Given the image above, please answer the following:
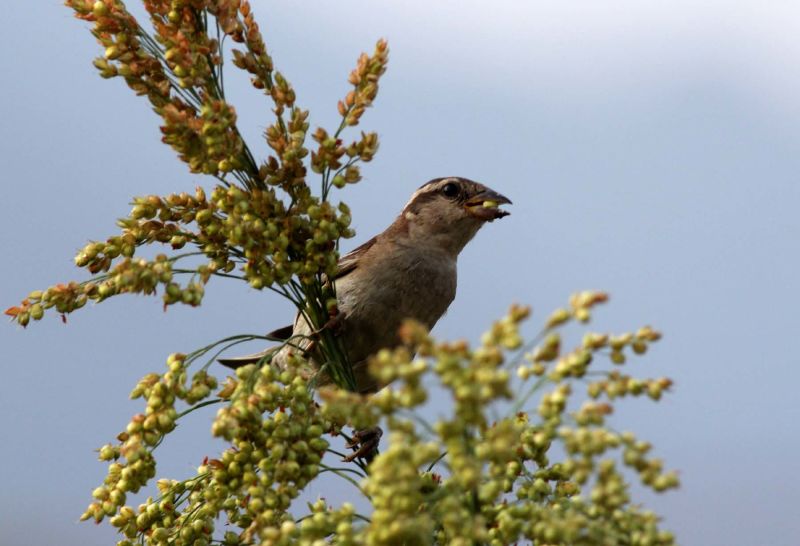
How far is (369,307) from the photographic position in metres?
5.75

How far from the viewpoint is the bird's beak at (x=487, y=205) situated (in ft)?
21.1

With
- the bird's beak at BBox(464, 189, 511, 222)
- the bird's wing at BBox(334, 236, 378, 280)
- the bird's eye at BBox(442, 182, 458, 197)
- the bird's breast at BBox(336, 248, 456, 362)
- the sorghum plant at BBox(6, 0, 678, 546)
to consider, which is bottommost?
the sorghum plant at BBox(6, 0, 678, 546)

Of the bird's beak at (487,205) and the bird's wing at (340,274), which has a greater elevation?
the bird's beak at (487,205)

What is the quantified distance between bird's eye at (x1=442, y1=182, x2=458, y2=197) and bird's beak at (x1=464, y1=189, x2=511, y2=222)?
129 millimetres

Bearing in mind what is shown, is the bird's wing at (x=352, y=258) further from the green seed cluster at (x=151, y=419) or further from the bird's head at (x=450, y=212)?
the green seed cluster at (x=151, y=419)

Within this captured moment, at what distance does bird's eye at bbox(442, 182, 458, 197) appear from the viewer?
672 centimetres

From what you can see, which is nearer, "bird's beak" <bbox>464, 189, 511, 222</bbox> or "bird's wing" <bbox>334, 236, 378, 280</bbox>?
"bird's wing" <bbox>334, 236, 378, 280</bbox>

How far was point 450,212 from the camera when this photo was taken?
6617mm

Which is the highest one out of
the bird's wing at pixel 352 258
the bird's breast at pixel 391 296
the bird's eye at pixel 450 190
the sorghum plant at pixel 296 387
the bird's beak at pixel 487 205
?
the bird's eye at pixel 450 190

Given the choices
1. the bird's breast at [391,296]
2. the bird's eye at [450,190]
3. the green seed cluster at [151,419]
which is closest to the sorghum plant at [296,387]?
the green seed cluster at [151,419]

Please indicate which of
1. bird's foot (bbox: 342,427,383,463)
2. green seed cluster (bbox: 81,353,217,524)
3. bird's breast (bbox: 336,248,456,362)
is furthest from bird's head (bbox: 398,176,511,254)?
green seed cluster (bbox: 81,353,217,524)

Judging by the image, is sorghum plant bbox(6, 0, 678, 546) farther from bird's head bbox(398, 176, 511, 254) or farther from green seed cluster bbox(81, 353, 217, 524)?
bird's head bbox(398, 176, 511, 254)

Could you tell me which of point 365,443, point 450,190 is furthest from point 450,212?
point 365,443

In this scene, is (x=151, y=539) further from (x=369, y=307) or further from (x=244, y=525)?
(x=369, y=307)
